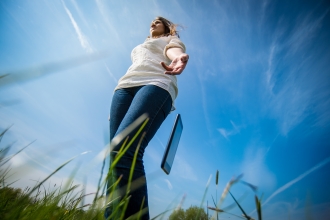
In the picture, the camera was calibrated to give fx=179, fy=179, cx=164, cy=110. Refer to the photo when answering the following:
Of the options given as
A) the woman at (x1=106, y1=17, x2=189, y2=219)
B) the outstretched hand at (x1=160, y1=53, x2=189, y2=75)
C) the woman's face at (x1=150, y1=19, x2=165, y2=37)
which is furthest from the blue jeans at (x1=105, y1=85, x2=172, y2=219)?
the woman's face at (x1=150, y1=19, x2=165, y2=37)

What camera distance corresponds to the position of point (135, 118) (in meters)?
1.51

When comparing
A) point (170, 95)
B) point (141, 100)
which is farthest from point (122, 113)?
point (170, 95)

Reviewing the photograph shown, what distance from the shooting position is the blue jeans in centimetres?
118

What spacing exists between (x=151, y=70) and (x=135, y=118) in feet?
2.58

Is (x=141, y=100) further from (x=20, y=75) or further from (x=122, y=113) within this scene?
(x=20, y=75)

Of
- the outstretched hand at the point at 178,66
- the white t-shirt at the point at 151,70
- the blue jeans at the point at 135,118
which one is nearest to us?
the blue jeans at the point at 135,118

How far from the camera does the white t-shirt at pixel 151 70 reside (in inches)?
74.9

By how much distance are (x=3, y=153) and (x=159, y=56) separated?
1.99 metres

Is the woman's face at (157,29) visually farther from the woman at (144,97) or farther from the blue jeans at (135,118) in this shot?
the blue jeans at (135,118)

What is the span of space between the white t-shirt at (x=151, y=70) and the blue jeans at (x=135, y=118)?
0.25 ft

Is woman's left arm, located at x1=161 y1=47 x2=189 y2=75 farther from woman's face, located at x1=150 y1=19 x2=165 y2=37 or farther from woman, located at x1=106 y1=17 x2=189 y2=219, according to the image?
woman's face, located at x1=150 y1=19 x2=165 y2=37

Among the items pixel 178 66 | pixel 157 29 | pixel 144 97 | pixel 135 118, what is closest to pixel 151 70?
pixel 178 66

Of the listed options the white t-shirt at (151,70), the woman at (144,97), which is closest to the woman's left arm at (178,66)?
the woman at (144,97)

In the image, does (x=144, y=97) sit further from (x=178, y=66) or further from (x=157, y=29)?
(x=157, y=29)
